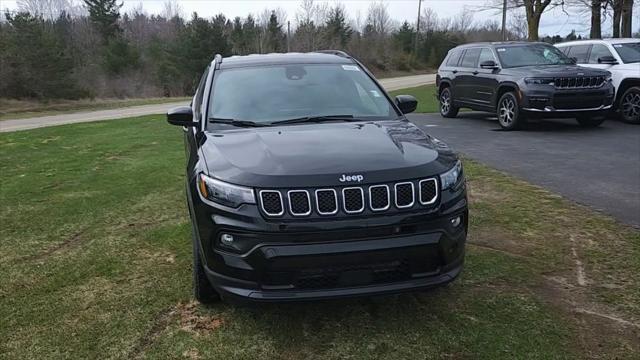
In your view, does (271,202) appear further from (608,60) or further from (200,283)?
(608,60)

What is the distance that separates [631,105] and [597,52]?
1.60 meters

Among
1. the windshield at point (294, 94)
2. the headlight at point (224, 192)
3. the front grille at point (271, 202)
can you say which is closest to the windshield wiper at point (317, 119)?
the windshield at point (294, 94)

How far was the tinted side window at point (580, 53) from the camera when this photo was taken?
42.2 feet

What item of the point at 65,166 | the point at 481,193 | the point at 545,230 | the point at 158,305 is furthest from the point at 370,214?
the point at 65,166

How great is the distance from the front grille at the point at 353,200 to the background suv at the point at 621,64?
33.8 feet

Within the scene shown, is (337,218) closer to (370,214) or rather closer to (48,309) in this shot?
(370,214)

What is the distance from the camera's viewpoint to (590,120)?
37.5 ft

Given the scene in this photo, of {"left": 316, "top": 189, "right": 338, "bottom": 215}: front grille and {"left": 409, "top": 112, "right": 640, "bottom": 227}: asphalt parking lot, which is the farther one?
{"left": 409, "top": 112, "right": 640, "bottom": 227}: asphalt parking lot

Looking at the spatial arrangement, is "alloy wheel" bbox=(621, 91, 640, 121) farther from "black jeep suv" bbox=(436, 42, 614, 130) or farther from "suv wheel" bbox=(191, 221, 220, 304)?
"suv wheel" bbox=(191, 221, 220, 304)

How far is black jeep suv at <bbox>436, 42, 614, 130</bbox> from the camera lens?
1069 cm

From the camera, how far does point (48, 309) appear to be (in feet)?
12.5

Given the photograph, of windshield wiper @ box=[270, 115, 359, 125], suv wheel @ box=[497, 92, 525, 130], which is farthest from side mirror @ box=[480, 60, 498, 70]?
windshield wiper @ box=[270, 115, 359, 125]

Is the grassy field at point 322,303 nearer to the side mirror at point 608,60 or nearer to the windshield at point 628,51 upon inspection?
the side mirror at point 608,60

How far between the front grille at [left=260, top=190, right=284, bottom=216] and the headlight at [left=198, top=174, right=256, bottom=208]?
2.2 inches
